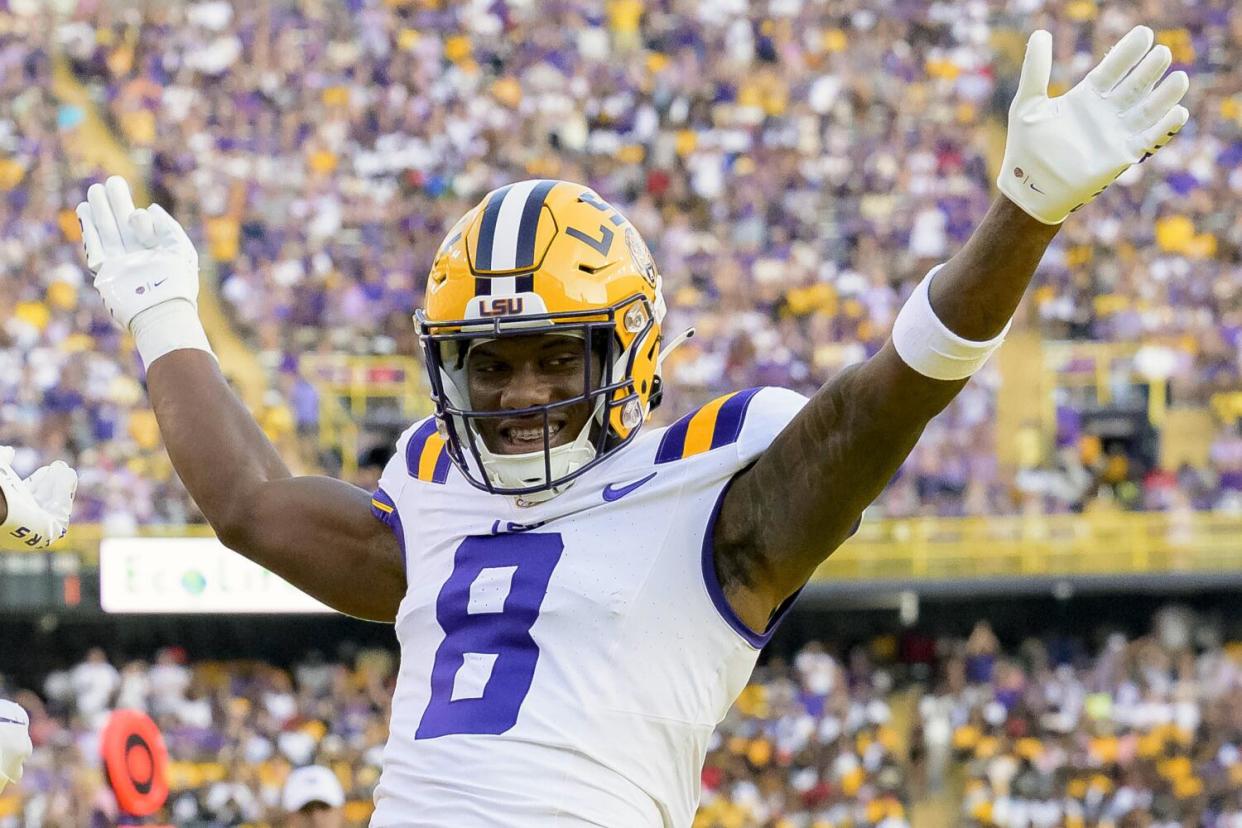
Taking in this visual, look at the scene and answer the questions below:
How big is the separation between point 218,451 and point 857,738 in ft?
34.6

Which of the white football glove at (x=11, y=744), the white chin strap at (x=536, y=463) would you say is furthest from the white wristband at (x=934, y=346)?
the white football glove at (x=11, y=744)

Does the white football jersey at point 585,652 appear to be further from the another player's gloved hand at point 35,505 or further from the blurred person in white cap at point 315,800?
the blurred person in white cap at point 315,800

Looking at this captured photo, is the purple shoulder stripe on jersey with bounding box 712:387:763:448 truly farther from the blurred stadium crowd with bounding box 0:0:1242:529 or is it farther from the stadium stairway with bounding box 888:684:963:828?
the blurred stadium crowd with bounding box 0:0:1242:529

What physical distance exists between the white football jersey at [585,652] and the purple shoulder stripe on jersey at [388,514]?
207mm

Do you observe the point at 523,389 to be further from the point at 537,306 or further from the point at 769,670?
the point at 769,670

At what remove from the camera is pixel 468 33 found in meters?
17.5

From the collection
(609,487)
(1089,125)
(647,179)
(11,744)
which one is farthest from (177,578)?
(1089,125)

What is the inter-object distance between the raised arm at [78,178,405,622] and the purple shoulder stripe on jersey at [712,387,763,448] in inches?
24.8

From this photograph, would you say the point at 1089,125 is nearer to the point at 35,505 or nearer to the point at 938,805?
the point at 35,505

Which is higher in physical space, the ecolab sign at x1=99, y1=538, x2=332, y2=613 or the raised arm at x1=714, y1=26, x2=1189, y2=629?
the raised arm at x1=714, y1=26, x2=1189, y2=629

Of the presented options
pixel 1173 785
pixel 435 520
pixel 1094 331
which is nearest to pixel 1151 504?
pixel 1094 331

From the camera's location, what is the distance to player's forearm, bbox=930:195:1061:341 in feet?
8.16

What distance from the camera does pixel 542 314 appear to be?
289cm

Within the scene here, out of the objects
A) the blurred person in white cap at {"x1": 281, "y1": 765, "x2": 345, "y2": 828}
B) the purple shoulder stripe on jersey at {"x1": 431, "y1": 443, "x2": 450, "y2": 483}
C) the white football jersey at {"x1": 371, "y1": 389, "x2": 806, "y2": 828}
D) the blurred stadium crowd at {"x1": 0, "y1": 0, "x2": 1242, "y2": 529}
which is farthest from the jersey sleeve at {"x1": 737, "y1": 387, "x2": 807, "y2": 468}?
the blurred stadium crowd at {"x1": 0, "y1": 0, "x2": 1242, "y2": 529}
